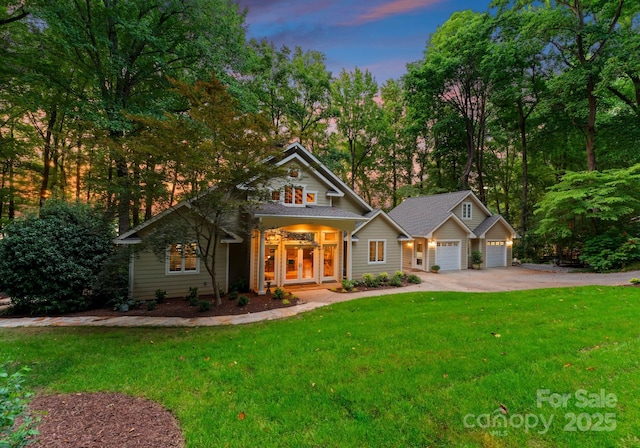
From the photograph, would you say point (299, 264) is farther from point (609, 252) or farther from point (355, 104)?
point (355, 104)

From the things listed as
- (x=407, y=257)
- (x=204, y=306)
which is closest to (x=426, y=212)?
(x=407, y=257)

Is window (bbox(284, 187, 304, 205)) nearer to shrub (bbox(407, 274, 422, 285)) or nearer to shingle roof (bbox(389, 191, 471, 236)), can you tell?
shrub (bbox(407, 274, 422, 285))

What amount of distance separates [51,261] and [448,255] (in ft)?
67.6

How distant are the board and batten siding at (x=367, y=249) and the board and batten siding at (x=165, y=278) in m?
6.57

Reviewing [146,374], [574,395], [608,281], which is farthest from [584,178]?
[146,374]

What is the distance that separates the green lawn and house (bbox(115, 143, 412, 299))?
155 inches

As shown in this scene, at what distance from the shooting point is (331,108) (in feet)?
82.3

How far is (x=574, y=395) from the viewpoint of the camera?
366 cm

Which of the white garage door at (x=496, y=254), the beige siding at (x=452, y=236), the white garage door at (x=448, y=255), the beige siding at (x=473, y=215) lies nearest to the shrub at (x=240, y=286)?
the beige siding at (x=452, y=236)

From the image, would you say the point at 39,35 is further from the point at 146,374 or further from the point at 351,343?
the point at 351,343

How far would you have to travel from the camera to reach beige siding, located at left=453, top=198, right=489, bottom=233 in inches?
840

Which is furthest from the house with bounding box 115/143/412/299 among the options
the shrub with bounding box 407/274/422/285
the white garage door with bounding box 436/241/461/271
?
the white garage door with bounding box 436/241/461/271

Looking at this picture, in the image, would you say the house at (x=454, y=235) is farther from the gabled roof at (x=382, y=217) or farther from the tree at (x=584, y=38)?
the tree at (x=584, y=38)

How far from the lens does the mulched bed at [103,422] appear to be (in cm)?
311
